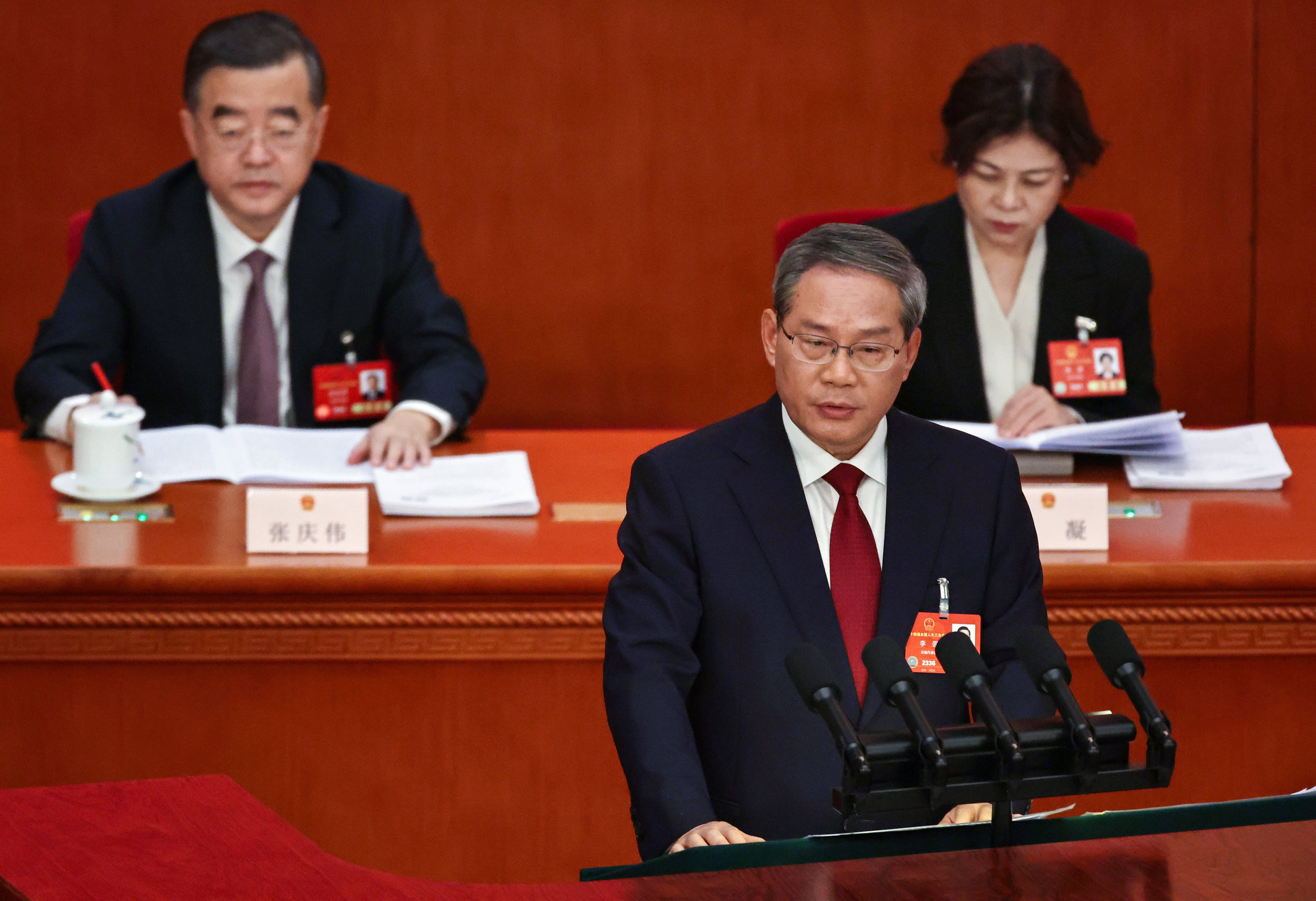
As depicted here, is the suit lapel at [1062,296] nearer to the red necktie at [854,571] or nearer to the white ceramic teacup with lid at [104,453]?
the red necktie at [854,571]

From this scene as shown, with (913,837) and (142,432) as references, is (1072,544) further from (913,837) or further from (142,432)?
(142,432)

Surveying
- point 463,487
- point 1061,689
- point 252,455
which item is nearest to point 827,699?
point 1061,689

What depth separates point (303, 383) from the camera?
3.10 m

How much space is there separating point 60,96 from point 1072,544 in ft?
10.1

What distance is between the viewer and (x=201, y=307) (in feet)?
10.0

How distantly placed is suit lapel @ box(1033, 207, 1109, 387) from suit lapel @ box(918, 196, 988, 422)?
0.12m

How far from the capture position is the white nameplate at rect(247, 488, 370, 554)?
2236 millimetres

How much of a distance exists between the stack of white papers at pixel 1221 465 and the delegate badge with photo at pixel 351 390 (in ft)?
4.55

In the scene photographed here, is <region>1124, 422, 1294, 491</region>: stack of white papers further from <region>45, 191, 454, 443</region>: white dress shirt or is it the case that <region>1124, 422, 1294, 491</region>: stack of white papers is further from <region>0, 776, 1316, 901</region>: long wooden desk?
<region>45, 191, 454, 443</region>: white dress shirt

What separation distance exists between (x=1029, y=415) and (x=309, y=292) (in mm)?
1386

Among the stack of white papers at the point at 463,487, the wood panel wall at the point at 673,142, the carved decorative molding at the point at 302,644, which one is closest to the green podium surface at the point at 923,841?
the carved decorative molding at the point at 302,644

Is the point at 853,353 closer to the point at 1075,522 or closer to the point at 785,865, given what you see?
the point at 785,865

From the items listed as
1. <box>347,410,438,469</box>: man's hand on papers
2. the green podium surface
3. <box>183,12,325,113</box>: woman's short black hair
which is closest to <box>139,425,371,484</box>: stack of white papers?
<box>347,410,438,469</box>: man's hand on papers

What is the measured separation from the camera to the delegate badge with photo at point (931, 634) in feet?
5.48
